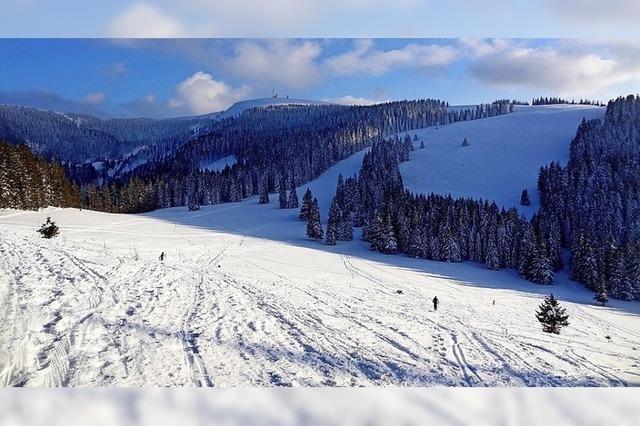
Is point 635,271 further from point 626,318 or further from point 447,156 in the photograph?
point 447,156

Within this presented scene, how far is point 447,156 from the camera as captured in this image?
Answer: 258ft

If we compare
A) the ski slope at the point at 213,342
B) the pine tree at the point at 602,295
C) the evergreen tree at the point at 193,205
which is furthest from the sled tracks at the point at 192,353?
the evergreen tree at the point at 193,205

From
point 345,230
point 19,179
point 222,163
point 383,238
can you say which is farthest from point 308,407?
point 222,163

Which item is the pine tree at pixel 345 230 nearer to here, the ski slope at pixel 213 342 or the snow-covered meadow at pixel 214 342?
the snow-covered meadow at pixel 214 342

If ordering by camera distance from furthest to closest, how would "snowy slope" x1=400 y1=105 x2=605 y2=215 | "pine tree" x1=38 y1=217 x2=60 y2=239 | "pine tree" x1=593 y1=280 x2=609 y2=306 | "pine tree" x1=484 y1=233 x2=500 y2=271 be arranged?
"snowy slope" x1=400 y1=105 x2=605 y2=215 < "pine tree" x1=484 y1=233 x2=500 y2=271 < "pine tree" x1=593 y1=280 x2=609 y2=306 < "pine tree" x1=38 y1=217 x2=60 y2=239

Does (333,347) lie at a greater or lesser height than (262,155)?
lesser

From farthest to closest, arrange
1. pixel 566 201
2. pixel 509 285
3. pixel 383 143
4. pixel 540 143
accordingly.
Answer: pixel 540 143 → pixel 383 143 → pixel 566 201 → pixel 509 285

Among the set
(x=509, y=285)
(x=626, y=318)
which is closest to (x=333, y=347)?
(x=626, y=318)

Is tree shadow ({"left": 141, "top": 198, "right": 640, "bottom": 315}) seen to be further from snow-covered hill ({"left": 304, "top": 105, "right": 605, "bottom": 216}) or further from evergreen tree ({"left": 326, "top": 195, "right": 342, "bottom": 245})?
snow-covered hill ({"left": 304, "top": 105, "right": 605, "bottom": 216})

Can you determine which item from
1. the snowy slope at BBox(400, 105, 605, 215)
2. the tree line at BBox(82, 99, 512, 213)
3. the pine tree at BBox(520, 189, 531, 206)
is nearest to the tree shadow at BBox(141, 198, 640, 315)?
the tree line at BBox(82, 99, 512, 213)

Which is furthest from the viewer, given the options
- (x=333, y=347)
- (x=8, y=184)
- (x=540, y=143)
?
(x=540, y=143)

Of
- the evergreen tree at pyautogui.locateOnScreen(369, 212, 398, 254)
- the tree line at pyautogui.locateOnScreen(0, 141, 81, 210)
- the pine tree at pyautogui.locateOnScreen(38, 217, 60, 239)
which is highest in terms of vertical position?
the tree line at pyautogui.locateOnScreen(0, 141, 81, 210)

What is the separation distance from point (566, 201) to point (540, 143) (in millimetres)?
36542

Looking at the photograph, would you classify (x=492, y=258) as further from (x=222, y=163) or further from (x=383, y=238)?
(x=222, y=163)
